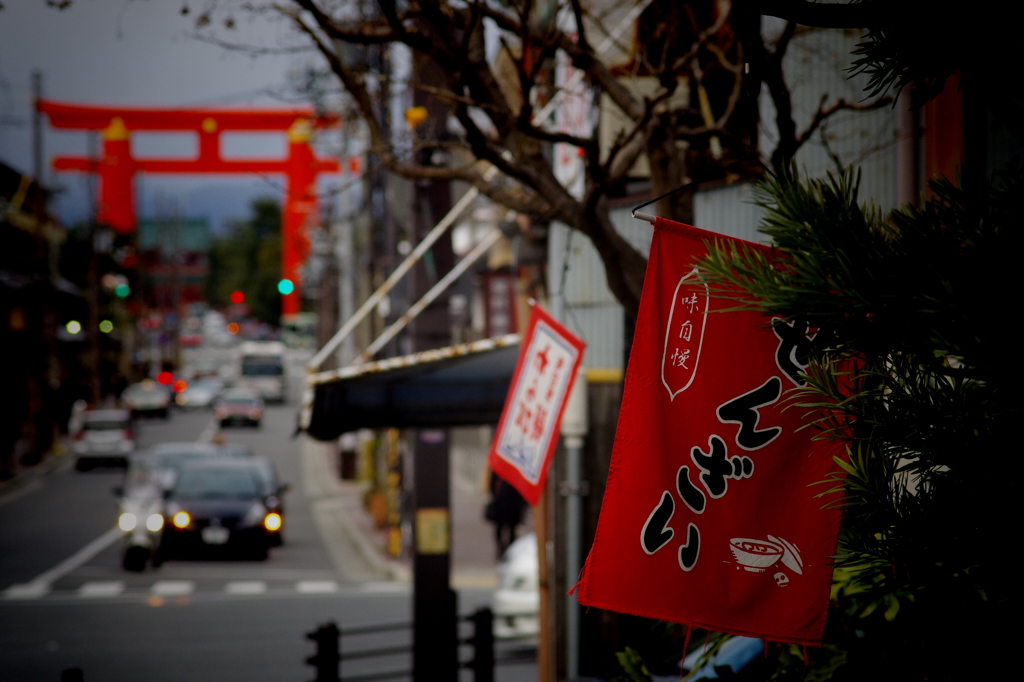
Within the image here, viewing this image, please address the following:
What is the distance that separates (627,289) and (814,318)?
3342 mm

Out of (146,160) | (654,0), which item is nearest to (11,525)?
(654,0)

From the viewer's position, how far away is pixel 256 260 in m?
106

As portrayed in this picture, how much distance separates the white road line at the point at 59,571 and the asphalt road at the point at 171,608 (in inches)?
1.1

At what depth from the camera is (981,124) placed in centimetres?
570

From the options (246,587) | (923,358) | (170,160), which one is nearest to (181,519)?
(246,587)

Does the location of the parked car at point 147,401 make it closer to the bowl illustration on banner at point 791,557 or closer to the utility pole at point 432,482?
the utility pole at point 432,482

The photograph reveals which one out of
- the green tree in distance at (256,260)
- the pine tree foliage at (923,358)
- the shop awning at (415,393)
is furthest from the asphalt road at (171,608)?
the green tree in distance at (256,260)

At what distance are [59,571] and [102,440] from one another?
17783 mm

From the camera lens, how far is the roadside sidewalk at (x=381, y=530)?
20062 millimetres

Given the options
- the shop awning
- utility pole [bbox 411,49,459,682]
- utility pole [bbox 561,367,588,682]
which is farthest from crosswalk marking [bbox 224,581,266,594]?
utility pole [bbox 561,367,588,682]

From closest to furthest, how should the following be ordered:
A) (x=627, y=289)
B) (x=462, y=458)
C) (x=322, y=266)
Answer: (x=627, y=289), (x=462, y=458), (x=322, y=266)

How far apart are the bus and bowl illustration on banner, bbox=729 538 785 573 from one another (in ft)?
203

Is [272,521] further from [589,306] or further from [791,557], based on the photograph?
[791,557]

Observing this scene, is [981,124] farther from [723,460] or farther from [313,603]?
[313,603]
